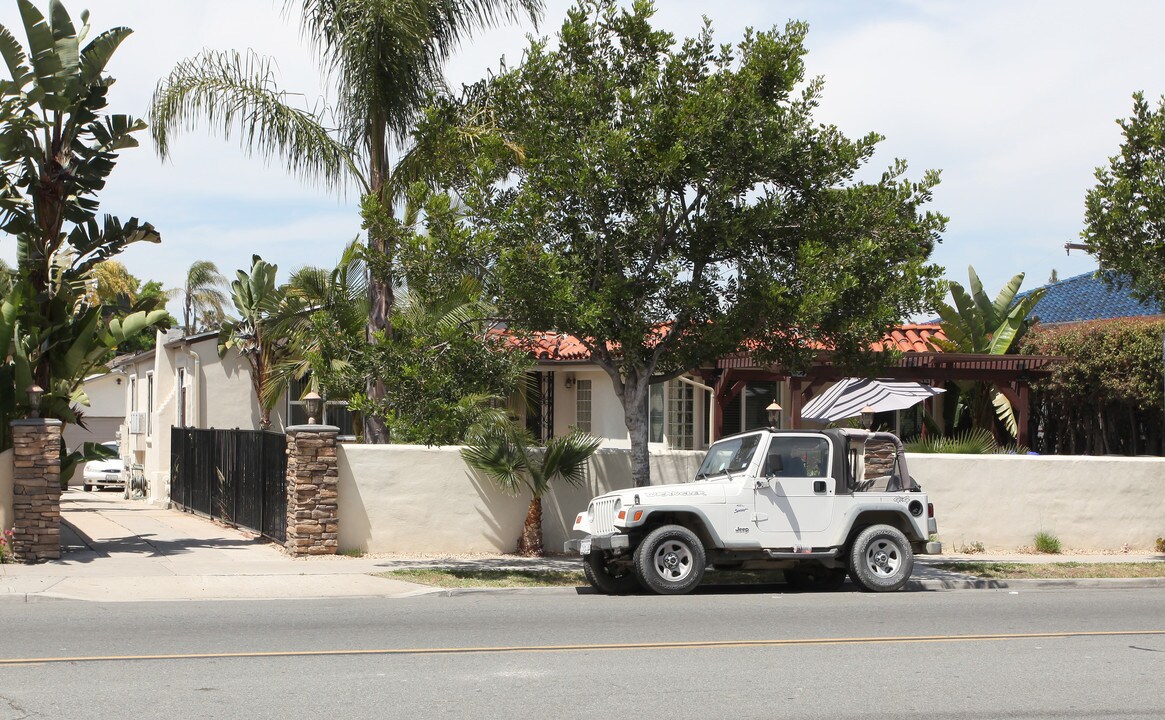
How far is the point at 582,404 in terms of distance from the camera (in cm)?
2589

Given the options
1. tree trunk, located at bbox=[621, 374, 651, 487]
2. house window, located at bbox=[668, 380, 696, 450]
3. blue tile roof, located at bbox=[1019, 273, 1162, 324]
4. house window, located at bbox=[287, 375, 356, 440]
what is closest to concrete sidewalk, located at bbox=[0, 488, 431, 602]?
tree trunk, located at bbox=[621, 374, 651, 487]

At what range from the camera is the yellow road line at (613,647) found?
9.19m

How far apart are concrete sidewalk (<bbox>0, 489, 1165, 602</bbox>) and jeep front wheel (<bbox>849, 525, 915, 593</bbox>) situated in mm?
891

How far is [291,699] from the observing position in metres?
7.77

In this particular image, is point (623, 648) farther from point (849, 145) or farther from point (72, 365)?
point (72, 365)

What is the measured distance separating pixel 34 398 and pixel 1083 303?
27755 millimetres

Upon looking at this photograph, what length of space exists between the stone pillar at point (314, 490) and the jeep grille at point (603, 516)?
4.12m

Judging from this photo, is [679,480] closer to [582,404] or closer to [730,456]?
[730,456]

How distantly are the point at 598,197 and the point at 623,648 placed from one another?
621 cm

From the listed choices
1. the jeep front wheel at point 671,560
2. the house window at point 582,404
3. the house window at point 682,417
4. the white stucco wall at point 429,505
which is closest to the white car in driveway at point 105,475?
the house window at point 582,404

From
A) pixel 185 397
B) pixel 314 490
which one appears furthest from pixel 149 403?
pixel 314 490

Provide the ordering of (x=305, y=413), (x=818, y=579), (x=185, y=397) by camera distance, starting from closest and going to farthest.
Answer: (x=818, y=579) → (x=305, y=413) → (x=185, y=397)

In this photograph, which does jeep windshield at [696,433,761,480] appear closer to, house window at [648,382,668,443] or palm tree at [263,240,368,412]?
palm tree at [263,240,368,412]

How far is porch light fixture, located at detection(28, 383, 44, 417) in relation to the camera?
601 inches
